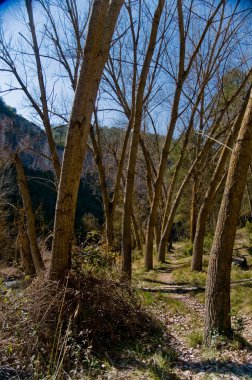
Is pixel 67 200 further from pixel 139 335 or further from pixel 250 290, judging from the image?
pixel 250 290

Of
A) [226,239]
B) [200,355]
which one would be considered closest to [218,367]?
[200,355]

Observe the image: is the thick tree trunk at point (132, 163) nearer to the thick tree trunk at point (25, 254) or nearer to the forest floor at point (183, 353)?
the forest floor at point (183, 353)

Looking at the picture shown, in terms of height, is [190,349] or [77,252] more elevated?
[77,252]

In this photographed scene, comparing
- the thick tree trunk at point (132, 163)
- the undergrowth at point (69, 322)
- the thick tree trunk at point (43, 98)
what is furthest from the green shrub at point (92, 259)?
the thick tree trunk at point (43, 98)

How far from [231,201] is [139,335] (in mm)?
2301

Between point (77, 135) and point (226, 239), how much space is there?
2359 mm

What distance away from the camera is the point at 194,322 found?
5.32m

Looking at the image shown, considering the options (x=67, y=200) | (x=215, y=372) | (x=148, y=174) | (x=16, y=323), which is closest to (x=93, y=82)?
(x=67, y=200)

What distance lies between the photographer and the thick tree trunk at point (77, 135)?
428 centimetres

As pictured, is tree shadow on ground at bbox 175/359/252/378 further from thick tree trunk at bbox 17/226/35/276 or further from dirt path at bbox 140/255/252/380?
thick tree trunk at bbox 17/226/35/276

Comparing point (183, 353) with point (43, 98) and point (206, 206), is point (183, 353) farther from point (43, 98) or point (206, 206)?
point (43, 98)

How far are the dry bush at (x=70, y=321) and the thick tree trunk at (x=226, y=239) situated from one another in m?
1.11

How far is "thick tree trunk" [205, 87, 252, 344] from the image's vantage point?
4172 millimetres

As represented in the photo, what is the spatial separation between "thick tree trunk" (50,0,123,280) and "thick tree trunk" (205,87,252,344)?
1.97m
